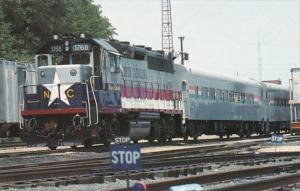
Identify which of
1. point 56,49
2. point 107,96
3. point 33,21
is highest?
point 33,21

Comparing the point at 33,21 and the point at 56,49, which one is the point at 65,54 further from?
the point at 33,21

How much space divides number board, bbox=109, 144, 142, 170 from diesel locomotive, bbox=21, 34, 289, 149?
1248 cm

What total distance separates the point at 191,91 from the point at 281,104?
57.0ft

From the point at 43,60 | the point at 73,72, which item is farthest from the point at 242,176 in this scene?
the point at 43,60

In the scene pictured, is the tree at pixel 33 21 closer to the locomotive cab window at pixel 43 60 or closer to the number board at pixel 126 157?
the locomotive cab window at pixel 43 60

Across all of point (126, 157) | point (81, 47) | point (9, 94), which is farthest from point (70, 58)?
point (126, 157)

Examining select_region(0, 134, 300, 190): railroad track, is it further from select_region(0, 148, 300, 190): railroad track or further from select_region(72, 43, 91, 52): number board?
select_region(72, 43, 91, 52): number board

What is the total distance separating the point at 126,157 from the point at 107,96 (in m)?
13.9

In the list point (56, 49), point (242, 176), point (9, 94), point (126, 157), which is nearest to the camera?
point (126, 157)

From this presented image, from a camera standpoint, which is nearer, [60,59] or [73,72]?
[73,72]

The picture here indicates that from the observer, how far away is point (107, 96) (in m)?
23.0

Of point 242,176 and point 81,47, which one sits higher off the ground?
point 81,47

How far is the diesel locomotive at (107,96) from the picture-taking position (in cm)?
2205

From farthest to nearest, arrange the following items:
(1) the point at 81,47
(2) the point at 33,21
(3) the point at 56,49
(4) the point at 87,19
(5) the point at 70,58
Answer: (4) the point at 87,19, (2) the point at 33,21, (3) the point at 56,49, (5) the point at 70,58, (1) the point at 81,47
